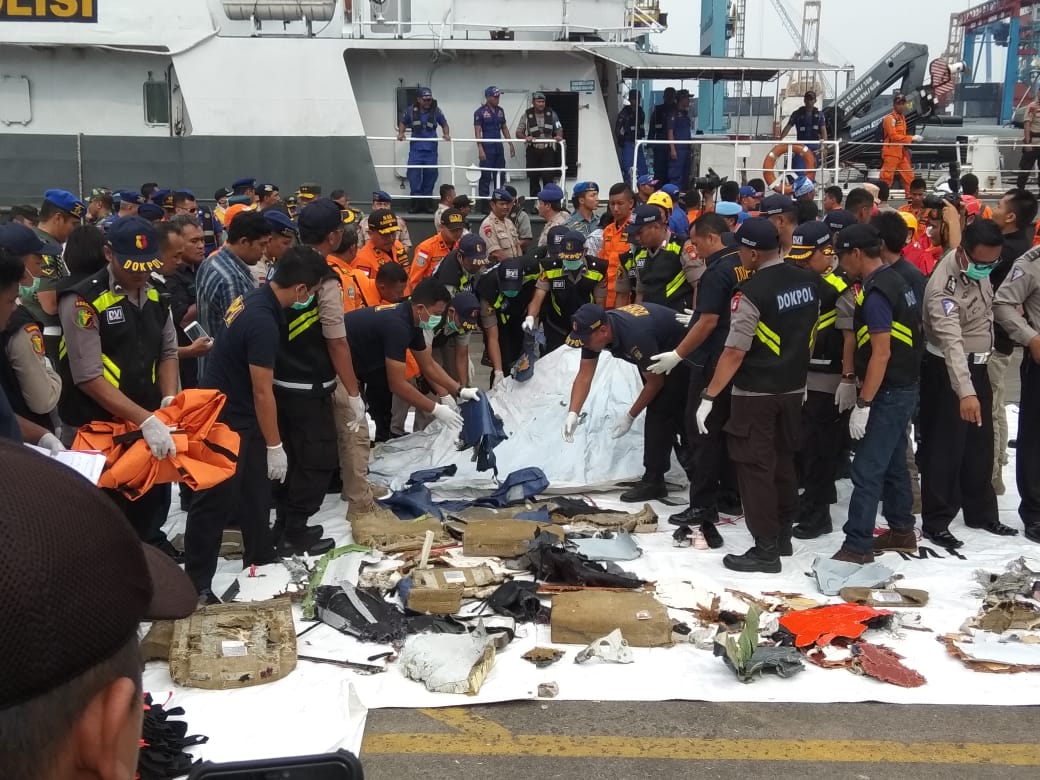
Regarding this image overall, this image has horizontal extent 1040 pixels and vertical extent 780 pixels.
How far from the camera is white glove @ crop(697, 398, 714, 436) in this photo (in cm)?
615

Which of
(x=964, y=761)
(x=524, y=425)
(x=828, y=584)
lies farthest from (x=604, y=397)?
(x=964, y=761)

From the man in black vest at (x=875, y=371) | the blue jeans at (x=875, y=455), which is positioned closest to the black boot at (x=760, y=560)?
the man in black vest at (x=875, y=371)

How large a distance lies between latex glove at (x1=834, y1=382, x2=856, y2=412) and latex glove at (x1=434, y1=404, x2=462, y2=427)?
94.8 inches

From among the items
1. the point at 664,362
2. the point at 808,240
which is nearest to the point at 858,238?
the point at 808,240

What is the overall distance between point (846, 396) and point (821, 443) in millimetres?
444

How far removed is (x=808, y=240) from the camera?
6258mm

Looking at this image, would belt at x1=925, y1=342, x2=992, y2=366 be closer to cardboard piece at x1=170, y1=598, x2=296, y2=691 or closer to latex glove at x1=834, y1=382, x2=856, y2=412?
latex glove at x1=834, y1=382, x2=856, y2=412

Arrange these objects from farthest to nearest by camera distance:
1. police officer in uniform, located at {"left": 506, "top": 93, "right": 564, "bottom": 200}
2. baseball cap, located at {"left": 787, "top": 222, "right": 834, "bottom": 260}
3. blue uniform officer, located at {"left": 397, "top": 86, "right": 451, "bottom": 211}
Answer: police officer in uniform, located at {"left": 506, "top": 93, "right": 564, "bottom": 200} → blue uniform officer, located at {"left": 397, "top": 86, "right": 451, "bottom": 211} → baseball cap, located at {"left": 787, "top": 222, "right": 834, "bottom": 260}

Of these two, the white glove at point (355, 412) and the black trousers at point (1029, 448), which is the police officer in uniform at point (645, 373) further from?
the black trousers at point (1029, 448)

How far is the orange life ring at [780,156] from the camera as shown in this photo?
14.9m

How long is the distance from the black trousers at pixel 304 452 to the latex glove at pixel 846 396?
10.00ft

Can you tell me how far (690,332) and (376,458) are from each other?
9.28ft

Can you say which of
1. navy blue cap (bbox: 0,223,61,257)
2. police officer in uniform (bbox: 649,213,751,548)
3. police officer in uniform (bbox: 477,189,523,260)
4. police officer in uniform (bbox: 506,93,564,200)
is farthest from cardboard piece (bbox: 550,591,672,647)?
police officer in uniform (bbox: 506,93,564,200)

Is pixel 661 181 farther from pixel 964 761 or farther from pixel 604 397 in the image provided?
pixel 964 761
